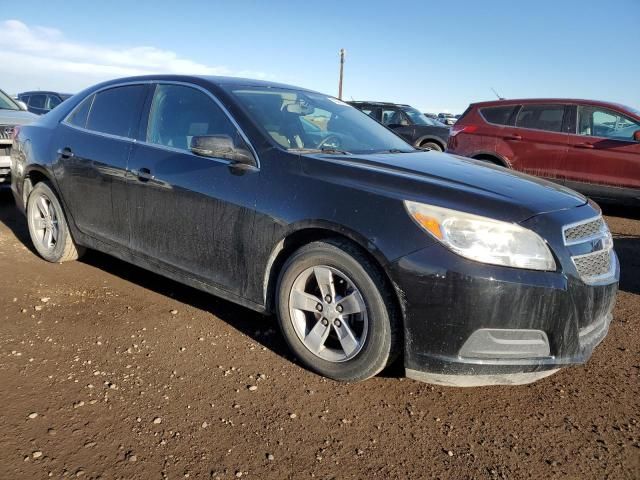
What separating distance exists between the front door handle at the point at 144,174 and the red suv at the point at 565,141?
19.4 feet

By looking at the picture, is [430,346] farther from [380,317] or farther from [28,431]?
[28,431]

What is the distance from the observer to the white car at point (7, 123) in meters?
6.34

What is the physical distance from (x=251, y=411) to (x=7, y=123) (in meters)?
6.05

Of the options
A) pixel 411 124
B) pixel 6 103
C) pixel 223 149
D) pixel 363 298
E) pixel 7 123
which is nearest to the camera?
pixel 363 298

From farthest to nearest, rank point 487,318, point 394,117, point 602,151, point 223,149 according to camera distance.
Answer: point 394,117
point 602,151
point 223,149
point 487,318

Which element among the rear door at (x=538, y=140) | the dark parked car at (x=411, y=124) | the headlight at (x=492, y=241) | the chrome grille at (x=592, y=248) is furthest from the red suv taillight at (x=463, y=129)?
the headlight at (x=492, y=241)

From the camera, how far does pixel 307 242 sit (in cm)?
283

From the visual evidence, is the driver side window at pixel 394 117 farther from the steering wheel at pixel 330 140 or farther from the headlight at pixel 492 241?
the headlight at pixel 492 241

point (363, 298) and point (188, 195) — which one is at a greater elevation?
point (188, 195)

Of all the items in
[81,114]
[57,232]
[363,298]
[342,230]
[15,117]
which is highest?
[81,114]

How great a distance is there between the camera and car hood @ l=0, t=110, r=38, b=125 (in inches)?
266

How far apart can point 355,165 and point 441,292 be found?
88 centimetres

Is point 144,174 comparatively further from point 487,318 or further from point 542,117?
point 542,117

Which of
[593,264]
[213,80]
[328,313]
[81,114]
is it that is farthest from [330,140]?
[81,114]
